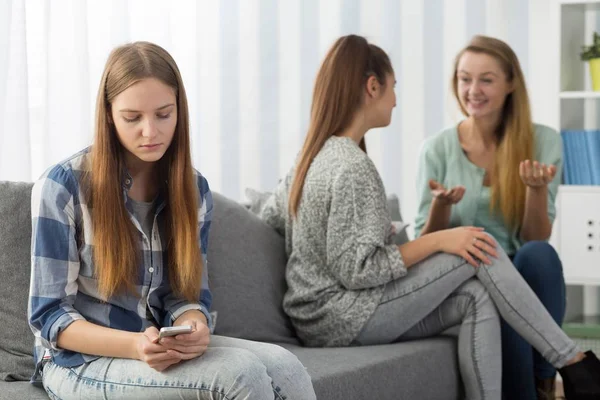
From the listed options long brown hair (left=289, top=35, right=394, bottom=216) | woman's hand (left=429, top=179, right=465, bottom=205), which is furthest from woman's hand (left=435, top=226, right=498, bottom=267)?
long brown hair (left=289, top=35, right=394, bottom=216)

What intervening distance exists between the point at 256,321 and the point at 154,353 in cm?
95

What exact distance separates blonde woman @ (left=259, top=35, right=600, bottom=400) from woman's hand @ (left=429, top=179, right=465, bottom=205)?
249 mm

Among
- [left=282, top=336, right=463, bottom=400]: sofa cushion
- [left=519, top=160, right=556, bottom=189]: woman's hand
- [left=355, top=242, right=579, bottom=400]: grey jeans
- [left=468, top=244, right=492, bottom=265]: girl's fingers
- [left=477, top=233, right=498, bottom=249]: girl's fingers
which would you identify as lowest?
[left=282, top=336, right=463, bottom=400]: sofa cushion

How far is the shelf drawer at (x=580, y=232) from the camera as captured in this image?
3922 mm

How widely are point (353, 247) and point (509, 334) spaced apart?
2.08 ft

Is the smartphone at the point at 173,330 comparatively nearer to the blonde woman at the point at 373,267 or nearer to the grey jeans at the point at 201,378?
the grey jeans at the point at 201,378

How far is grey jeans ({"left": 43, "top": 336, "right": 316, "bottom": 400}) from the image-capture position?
1.64 metres

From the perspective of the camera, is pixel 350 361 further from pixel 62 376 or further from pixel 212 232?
pixel 62 376

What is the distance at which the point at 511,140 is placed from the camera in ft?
9.96

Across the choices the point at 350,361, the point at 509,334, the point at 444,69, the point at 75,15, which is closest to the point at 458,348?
the point at 509,334

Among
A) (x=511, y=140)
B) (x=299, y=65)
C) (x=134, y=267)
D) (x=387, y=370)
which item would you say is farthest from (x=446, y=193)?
(x=299, y=65)

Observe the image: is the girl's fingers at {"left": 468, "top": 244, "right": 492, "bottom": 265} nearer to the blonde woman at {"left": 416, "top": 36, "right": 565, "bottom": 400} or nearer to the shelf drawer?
the blonde woman at {"left": 416, "top": 36, "right": 565, "bottom": 400}

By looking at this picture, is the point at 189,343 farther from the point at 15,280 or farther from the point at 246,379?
the point at 15,280

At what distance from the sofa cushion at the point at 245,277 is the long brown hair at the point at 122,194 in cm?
56
